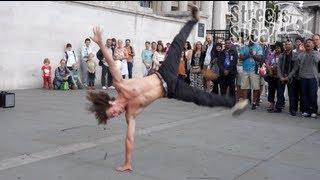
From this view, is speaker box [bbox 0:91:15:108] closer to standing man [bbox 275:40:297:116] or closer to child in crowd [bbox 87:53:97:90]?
child in crowd [bbox 87:53:97:90]

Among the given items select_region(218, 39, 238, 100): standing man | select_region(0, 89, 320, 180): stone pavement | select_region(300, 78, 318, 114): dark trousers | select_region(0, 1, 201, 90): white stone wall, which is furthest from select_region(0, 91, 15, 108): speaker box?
select_region(300, 78, 318, 114): dark trousers

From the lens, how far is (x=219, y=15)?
3234 cm

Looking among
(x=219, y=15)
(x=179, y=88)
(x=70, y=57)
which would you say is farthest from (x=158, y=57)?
(x=219, y=15)

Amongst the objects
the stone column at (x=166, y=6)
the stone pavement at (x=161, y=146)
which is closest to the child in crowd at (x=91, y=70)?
the stone pavement at (x=161, y=146)

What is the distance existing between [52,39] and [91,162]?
1039 cm

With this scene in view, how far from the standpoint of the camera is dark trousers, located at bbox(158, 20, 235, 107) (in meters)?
6.35

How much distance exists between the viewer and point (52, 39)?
634 inches

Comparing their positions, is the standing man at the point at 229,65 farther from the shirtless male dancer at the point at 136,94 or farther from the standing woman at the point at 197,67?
the shirtless male dancer at the point at 136,94

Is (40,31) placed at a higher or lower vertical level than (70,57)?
higher

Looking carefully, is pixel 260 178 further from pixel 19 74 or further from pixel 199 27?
pixel 199 27

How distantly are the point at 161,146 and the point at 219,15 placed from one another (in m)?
25.7

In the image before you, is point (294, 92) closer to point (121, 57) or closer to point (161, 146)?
point (161, 146)

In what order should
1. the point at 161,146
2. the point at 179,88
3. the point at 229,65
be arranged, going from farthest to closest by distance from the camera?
the point at 229,65 → the point at 161,146 → the point at 179,88

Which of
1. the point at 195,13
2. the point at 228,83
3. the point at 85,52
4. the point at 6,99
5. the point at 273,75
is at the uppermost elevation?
the point at 195,13
